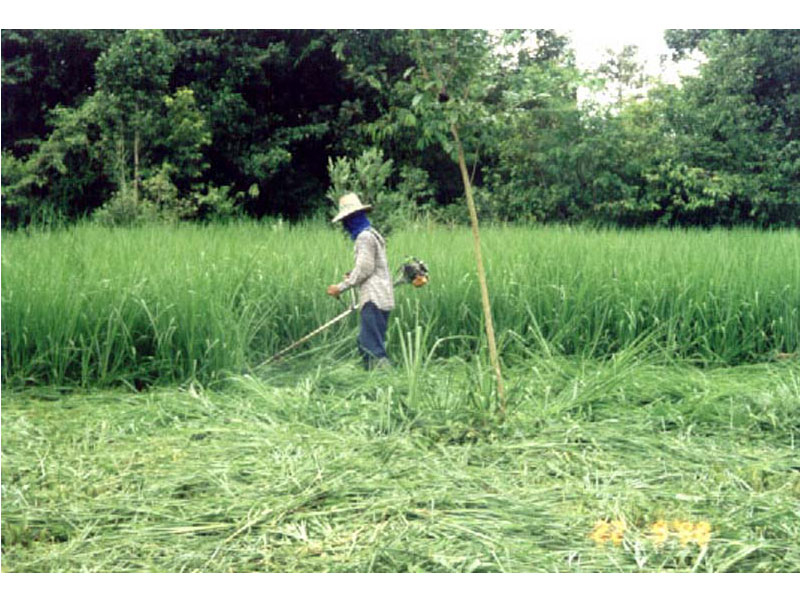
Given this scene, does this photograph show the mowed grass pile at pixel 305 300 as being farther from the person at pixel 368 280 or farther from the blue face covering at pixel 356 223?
the blue face covering at pixel 356 223

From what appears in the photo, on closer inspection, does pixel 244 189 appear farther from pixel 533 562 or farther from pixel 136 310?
pixel 533 562

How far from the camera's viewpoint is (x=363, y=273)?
4277 millimetres

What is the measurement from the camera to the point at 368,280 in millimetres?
4324

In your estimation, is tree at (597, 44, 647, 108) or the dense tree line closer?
the dense tree line

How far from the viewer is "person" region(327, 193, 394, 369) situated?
4270 millimetres

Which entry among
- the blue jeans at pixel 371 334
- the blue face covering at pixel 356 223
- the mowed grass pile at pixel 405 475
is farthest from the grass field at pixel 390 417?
the blue face covering at pixel 356 223

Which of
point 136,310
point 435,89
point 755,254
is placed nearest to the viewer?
point 435,89

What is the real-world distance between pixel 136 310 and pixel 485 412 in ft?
6.01

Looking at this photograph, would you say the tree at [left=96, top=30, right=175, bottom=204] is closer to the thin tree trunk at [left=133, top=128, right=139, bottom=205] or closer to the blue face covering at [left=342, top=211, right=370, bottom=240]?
the thin tree trunk at [left=133, top=128, right=139, bottom=205]

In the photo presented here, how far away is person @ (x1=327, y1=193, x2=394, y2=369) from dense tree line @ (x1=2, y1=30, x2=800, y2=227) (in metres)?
0.40

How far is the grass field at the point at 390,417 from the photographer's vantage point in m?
2.43

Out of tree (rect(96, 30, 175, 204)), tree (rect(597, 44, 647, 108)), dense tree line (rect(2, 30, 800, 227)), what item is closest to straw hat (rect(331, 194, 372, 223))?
dense tree line (rect(2, 30, 800, 227))

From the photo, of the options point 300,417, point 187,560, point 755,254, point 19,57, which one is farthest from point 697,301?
point 19,57

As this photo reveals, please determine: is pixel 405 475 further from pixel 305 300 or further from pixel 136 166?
pixel 136 166
